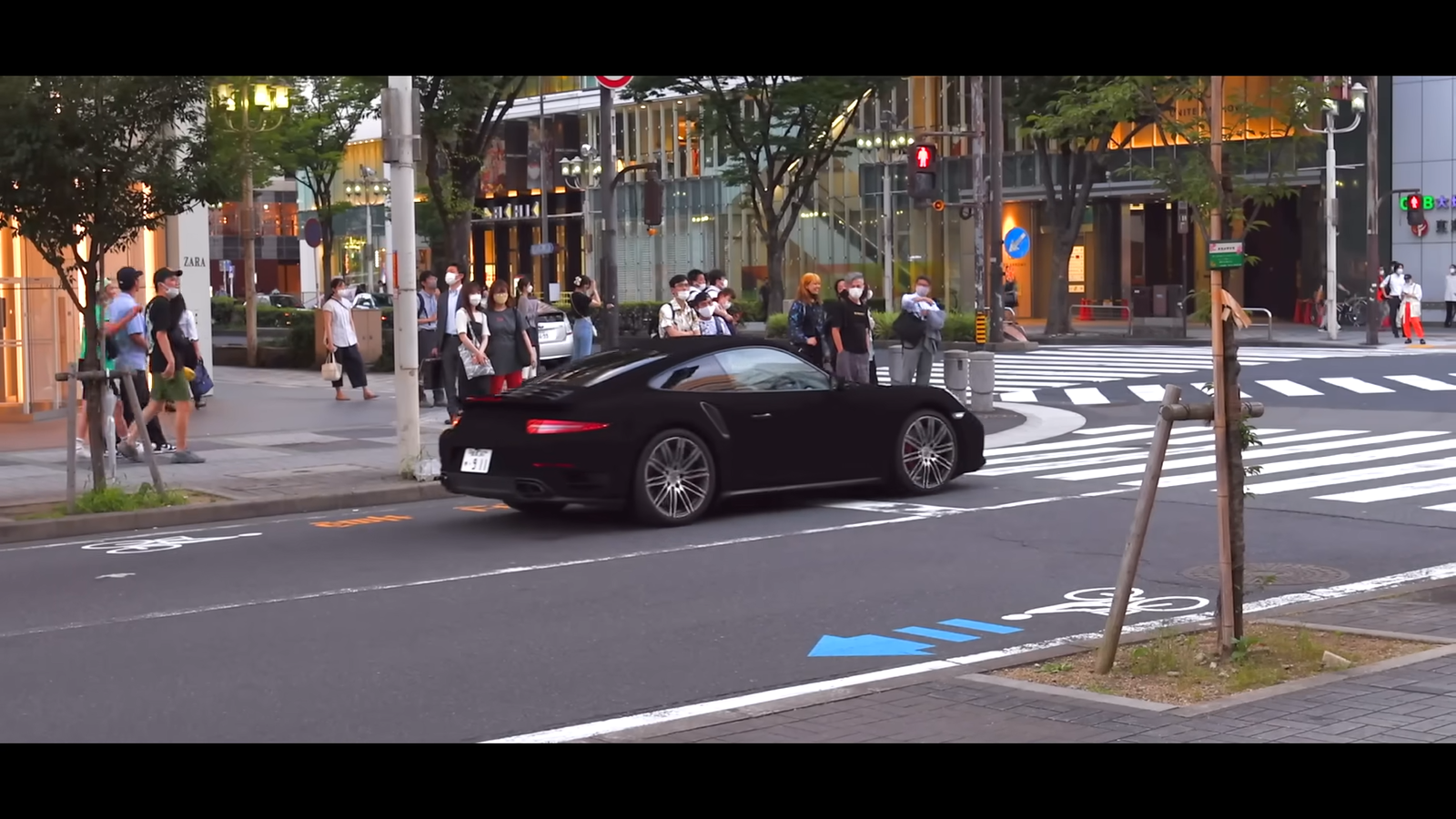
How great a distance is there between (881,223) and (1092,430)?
4373cm

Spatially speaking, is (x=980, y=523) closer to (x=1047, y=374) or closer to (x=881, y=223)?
(x=1047, y=374)

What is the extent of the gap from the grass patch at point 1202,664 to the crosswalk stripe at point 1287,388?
18.5 metres

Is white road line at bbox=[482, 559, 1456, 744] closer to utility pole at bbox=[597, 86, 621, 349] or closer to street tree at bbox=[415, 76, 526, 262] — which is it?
utility pole at bbox=[597, 86, 621, 349]

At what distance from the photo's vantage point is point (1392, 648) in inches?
329

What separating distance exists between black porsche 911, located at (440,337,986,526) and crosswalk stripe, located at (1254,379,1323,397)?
12830 millimetres

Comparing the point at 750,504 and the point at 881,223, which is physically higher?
the point at 881,223

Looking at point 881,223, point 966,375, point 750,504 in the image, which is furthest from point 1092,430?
point 881,223

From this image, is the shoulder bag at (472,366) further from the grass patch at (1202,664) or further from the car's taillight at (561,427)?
the grass patch at (1202,664)

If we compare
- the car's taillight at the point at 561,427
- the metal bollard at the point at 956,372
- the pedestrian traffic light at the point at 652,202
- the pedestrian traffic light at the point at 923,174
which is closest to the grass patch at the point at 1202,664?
the car's taillight at the point at 561,427

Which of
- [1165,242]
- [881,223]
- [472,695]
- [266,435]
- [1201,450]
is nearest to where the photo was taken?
[472,695]

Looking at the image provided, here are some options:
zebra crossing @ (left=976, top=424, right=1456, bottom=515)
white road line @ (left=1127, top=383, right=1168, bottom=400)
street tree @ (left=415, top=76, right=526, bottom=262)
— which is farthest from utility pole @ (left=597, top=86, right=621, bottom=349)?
street tree @ (left=415, top=76, right=526, bottom=262)

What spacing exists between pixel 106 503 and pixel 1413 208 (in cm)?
4016

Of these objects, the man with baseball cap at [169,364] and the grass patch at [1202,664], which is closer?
the grass patch at [1202,664]

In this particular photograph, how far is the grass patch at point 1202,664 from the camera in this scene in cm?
759
